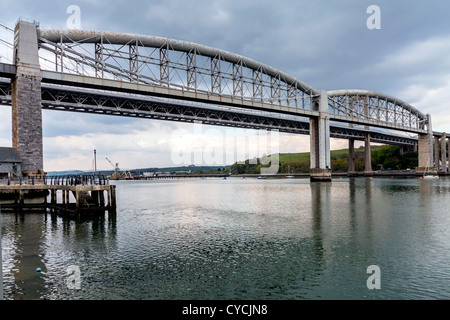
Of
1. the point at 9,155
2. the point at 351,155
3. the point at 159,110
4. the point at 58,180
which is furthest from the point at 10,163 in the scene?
the point at 351,155

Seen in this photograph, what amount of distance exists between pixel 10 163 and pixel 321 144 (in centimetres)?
7573

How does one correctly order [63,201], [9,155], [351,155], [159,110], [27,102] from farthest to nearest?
[351,155] < [159,110] < [27,102] < [9,155] < [63,201]

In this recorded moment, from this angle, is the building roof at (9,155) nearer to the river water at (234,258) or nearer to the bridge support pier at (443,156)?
the river water at (234,258)

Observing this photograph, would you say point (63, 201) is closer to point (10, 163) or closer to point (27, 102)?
point (10, 163)

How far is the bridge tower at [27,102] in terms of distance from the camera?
4334 centimetres

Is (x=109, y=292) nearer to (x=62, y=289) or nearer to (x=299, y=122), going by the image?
(x=62, y=289)

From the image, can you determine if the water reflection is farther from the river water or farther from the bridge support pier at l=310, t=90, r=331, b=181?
the bridge support pier at l=310, t=90, r=331, b=181

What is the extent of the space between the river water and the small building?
1492 cm

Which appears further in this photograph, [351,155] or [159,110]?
[351,155]

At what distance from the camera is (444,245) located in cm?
1819

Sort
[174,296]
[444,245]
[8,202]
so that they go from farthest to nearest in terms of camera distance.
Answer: [8,202] < [444,245] < [174,296]

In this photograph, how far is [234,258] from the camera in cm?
1662
